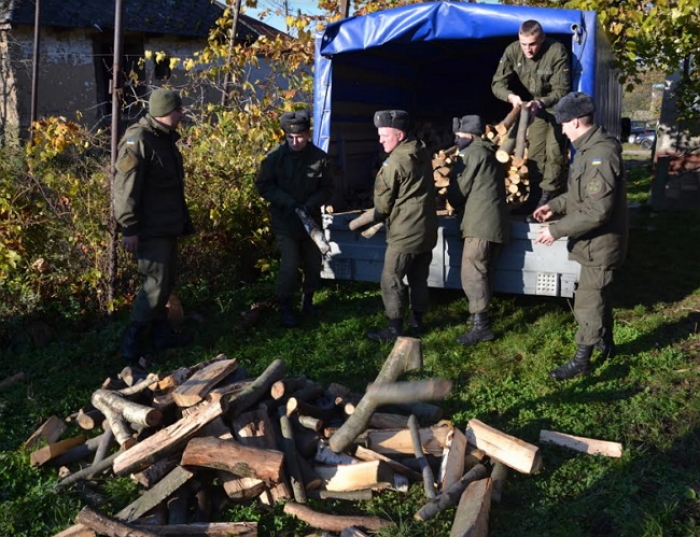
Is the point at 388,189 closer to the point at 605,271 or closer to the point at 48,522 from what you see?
the point at 605,271

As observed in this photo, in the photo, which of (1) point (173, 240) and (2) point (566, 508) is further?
(1) point (173, 240)

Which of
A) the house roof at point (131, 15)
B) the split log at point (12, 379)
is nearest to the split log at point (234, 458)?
the split log at point (12, 379)

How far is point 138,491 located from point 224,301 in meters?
3.38

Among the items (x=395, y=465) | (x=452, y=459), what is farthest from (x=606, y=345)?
(x=395, y=465)

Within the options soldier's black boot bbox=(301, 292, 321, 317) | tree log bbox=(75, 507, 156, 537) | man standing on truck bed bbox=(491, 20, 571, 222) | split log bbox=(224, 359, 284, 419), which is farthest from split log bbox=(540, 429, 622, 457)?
soldier's black boot bbox=(301, 292, 321, 317)

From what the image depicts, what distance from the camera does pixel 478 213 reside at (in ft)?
20.0

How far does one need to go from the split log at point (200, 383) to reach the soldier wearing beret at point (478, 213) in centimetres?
236

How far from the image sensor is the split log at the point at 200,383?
4.26 meters

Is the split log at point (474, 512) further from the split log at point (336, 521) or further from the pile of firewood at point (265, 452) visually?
the split log at point (336, 521)

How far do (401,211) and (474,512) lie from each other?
3.08 meters

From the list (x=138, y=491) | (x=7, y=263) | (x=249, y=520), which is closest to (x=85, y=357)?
(x=7, y=263)

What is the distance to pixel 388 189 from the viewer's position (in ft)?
19.5

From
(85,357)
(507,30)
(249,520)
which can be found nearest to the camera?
(249,520)

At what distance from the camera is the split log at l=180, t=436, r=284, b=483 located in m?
3.66
